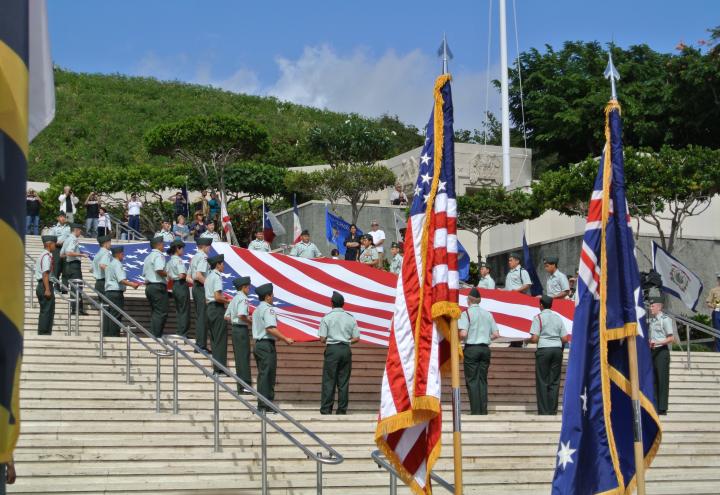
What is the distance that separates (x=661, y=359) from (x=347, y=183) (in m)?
16.5

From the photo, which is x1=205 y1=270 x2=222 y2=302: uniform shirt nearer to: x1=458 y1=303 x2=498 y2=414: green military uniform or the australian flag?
x1=458 y1=303 x2=498 y2=414: green military uniform

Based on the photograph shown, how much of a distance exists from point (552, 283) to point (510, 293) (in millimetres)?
668

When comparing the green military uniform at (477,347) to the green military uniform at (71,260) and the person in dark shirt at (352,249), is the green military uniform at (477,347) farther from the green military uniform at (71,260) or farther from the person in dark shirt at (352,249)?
the person in dark shirt at (352,249)

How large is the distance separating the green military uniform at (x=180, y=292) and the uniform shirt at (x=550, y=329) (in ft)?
15.9

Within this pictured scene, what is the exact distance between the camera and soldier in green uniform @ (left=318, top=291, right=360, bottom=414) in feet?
44.3

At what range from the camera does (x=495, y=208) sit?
2756cm

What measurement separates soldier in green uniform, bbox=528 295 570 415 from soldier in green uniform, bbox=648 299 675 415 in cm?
148

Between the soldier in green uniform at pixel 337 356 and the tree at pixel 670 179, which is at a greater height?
the tree at pixel 670 179

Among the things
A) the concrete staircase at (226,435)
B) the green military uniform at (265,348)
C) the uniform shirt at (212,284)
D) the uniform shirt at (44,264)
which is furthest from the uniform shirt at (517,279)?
the uniform shirt at (44,264)

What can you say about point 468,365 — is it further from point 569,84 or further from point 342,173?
point 569,84

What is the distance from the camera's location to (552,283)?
17391mm

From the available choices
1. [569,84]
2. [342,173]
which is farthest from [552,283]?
[569,84]

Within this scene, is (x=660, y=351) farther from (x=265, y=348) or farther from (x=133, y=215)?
(x=133, y=215)

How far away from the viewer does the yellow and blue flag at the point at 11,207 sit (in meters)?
3.44
